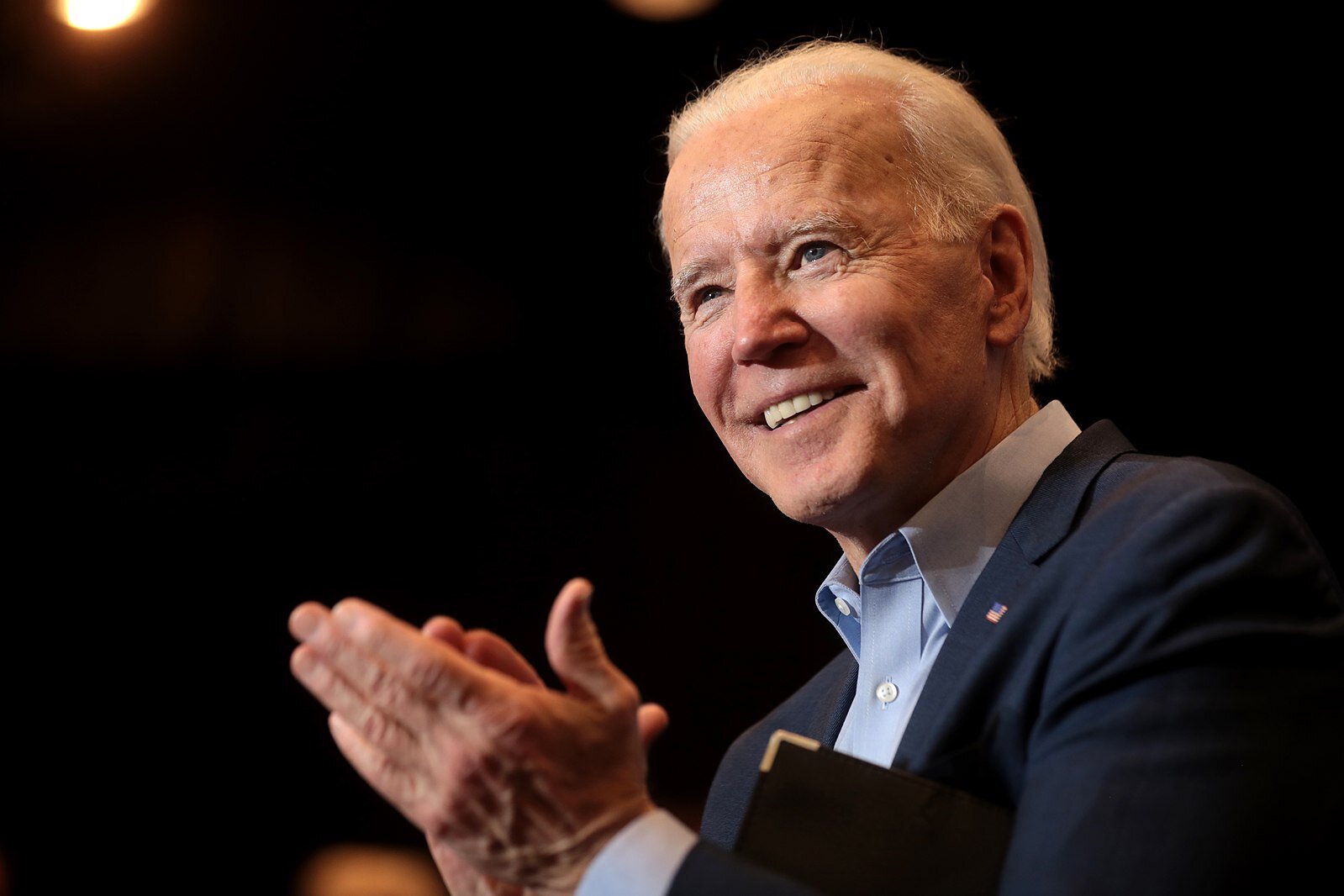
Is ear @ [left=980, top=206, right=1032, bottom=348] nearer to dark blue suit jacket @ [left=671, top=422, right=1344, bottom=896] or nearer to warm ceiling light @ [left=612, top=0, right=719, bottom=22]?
dark blue suit jacket @ [left=671, top=422, right=1344, bottom=896]

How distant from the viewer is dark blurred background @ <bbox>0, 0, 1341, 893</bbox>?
10.5ft

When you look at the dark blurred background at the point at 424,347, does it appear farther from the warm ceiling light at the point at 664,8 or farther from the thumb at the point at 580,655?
the thumb at the point at 580,655

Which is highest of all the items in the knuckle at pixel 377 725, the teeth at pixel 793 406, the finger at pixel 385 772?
the teeth at pixel 793 406

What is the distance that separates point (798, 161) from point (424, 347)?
2264 millimetres

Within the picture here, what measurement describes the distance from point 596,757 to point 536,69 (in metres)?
2.77

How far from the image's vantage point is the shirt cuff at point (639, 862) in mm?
1092

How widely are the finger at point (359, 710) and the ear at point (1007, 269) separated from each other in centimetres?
114

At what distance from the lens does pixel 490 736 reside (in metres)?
1.07

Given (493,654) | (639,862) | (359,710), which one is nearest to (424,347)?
(493,654)

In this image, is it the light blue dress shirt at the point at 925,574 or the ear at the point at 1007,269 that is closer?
the light blue dress shirt at the point at 925,574

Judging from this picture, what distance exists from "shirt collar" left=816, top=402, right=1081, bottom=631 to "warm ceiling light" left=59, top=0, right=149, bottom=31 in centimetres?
268

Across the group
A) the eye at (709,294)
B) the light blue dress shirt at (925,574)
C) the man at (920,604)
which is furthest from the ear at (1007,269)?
the eye at (709,294)

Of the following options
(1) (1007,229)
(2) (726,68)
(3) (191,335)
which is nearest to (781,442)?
(1) (1007,229)

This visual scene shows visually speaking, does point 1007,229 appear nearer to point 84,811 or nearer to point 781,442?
point 781,442
